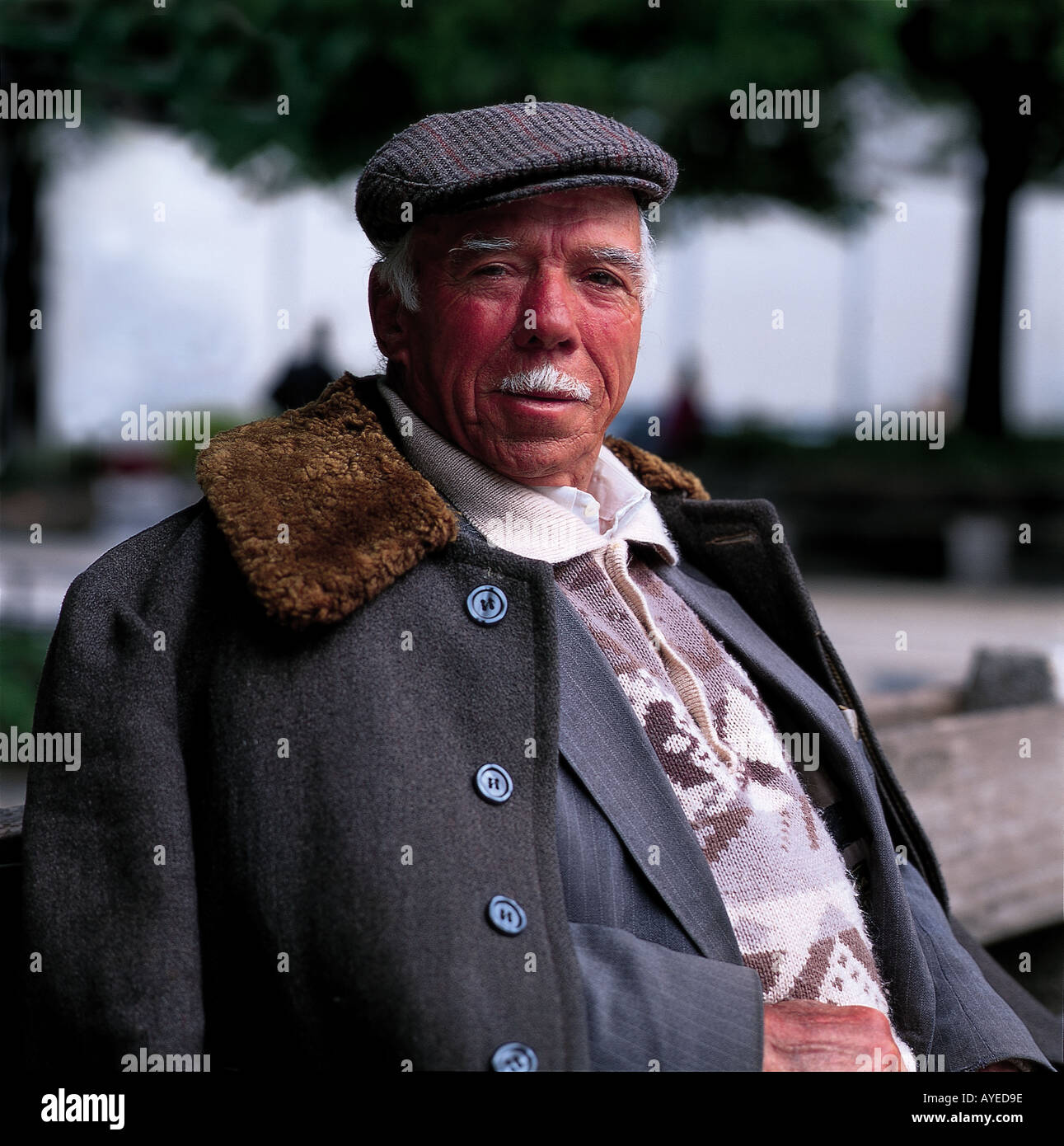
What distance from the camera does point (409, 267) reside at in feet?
7.24

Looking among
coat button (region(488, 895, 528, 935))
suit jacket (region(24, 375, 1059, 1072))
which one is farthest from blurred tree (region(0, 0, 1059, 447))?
coat button (region(488, 895, 528, 935))

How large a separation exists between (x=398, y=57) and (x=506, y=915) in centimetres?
804

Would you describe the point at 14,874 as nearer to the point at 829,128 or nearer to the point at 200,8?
the point at 200,8

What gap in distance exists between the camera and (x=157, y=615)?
1.89 metres

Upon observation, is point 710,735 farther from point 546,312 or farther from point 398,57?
point 398,57

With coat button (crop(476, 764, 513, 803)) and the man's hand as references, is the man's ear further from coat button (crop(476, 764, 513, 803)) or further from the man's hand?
the man's hand

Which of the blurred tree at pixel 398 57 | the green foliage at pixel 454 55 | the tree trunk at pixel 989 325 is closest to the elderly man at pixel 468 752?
the blurred tree at pixel 398 57

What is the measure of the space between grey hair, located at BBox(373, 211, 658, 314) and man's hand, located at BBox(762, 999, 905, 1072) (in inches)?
44.8

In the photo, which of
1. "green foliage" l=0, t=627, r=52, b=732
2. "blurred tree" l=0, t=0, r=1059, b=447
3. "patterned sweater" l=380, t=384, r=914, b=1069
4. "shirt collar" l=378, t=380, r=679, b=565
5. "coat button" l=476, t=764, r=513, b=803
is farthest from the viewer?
"blurred tree" l=0, t=0, r=1059, b=447

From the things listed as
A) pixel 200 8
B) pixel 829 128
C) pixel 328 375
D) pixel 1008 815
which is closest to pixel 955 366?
pixel 829 128

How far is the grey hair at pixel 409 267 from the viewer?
2.20 m

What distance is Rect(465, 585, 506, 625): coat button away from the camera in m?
1.99

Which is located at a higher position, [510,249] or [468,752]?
[510,249]

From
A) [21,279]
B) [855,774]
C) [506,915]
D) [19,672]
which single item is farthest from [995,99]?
[506,915]
